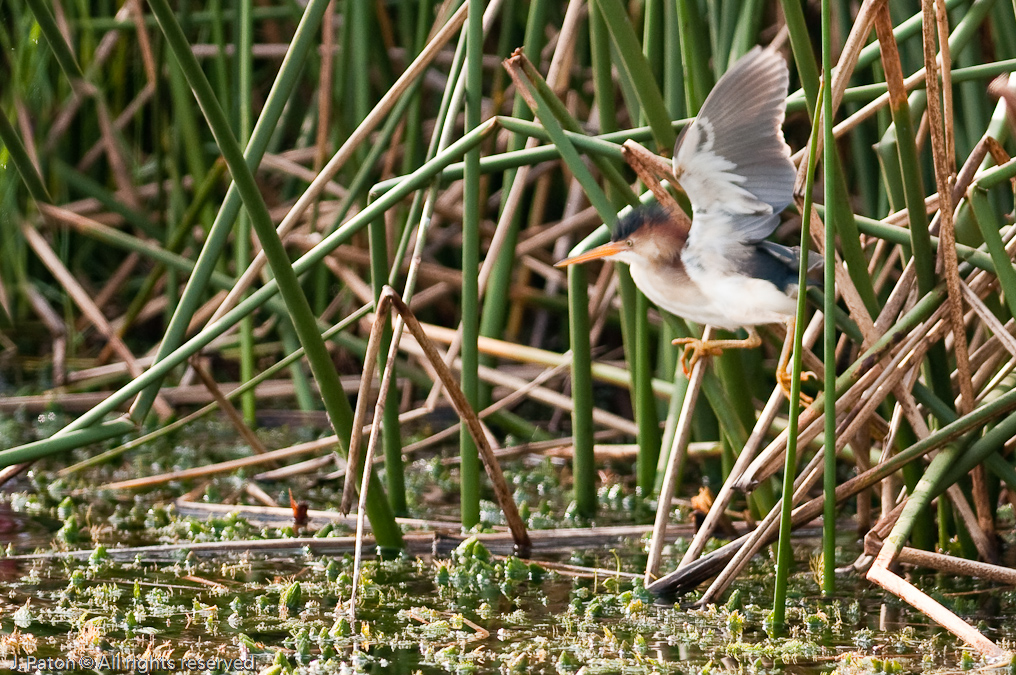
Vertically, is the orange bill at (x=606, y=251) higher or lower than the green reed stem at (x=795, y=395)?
higher

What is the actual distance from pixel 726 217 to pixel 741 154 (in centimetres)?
14

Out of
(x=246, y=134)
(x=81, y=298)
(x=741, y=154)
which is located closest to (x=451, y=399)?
(x=741, y=154)

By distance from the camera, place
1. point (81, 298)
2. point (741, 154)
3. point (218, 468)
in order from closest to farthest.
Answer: point (741, 154), point (218, 468), point (81, 298)

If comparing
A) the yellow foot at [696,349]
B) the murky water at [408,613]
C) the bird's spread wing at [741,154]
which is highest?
the bird's spread wing at [741,154]

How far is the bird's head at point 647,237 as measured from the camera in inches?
88.1

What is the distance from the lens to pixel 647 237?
2262 mm

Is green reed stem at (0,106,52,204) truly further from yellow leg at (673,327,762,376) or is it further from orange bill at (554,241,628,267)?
yellow leg at (673,327,762,376)

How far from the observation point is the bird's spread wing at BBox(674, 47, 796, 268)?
80.4 inches

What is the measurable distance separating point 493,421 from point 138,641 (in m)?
2.20

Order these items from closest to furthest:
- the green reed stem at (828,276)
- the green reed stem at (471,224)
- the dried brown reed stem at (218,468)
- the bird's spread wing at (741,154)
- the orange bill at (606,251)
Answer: the green reed stem at (828,276), the bird's spread wing at (741,154), the orange bill at (606,251), the green reed stem at (471,224), the dried brown reed stem at (218,468)

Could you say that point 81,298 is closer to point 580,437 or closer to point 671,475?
point 580,437

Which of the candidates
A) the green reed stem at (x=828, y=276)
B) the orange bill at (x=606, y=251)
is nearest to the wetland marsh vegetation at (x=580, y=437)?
the green reed stem at (x=828, y=276)

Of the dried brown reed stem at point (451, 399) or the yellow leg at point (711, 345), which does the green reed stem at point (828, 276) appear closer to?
the yellow leg at point (711, 345)

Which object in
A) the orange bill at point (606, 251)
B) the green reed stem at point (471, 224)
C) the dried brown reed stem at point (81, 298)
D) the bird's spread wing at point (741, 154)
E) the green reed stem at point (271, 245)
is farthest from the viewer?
the dried brown reed stem at point (81, 298)
